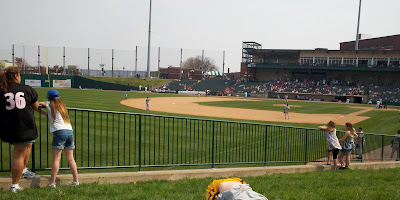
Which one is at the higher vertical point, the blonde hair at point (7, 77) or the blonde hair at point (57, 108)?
the blonde hair at point (7, 77)

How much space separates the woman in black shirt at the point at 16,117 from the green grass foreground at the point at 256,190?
0.49 metres

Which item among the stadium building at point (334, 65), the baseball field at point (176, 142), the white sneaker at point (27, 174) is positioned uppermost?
the stadium building at point (334, 65)

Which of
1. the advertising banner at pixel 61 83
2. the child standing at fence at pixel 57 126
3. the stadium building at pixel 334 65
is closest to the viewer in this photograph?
the child standing at fence at pixel 57 126

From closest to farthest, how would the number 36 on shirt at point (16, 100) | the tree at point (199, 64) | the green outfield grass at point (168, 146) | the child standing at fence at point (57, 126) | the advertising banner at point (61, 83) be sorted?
→ the number 36 on shirt at point (16, 100) → the child standing at fence at point (57, 126) → the green outfield grass at point (168, 146) → the advertising banner at point (61, 83) → the tree at point (199, 64)

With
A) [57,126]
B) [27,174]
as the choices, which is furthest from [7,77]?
[27,174]

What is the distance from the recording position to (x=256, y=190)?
5484 millimetres

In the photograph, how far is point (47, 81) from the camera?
66438mm

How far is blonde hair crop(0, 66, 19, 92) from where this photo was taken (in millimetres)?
4773

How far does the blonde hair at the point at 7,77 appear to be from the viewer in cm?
477

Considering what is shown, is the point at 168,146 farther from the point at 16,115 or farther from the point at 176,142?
the point at 176,142

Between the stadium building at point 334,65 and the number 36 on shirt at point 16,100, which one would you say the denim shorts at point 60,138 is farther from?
the stadium building at point 334,65

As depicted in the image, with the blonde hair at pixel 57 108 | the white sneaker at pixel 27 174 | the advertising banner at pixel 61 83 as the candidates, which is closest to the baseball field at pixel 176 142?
the white sneaker at pixel 27 174

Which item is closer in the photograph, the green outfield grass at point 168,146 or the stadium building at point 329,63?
the green outfield grass at point 168,146

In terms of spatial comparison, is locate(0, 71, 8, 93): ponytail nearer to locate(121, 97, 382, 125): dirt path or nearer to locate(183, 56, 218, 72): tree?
locate(121, 97, 382, 125): dirt path
